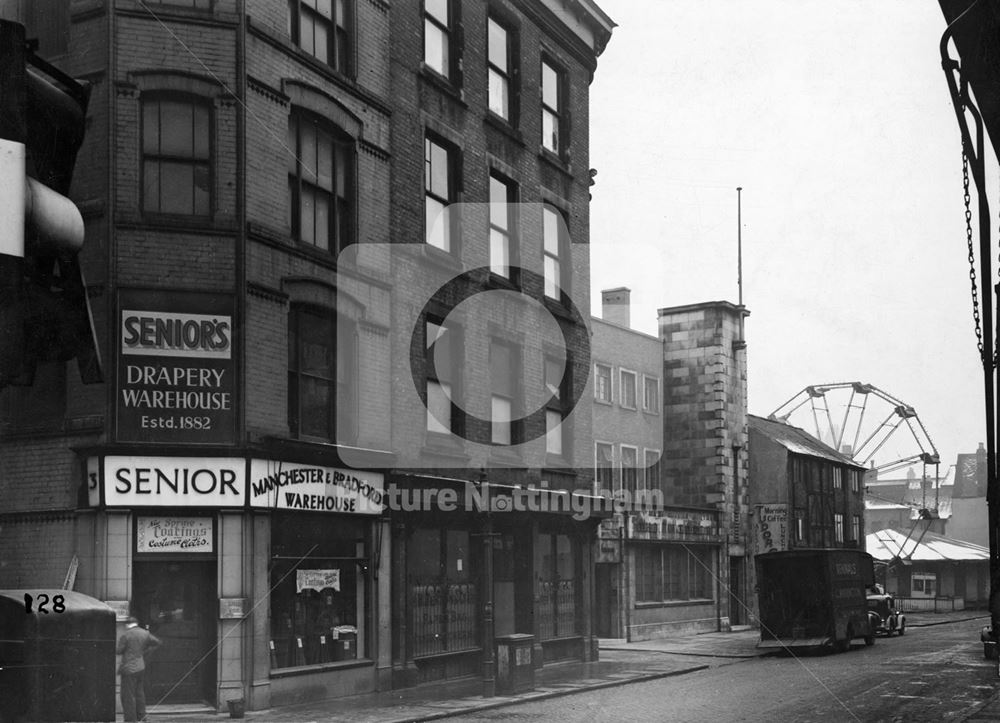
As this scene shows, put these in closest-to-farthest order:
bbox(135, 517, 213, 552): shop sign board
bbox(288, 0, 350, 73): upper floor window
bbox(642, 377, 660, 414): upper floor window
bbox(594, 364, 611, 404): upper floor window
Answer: bbox(135, 517, 213, 552): shop sign board
bbox(288, 0, 350, 73): upper floor window
bbox(594, 364, 611, 404): upper floor window
bbox(642, 377, 660, 414): upper floor window

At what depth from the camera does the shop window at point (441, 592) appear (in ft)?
71.7

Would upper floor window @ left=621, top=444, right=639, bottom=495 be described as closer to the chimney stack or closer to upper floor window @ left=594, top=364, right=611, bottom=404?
upper floor window @ left=594, top=364, right=611, bottom=404

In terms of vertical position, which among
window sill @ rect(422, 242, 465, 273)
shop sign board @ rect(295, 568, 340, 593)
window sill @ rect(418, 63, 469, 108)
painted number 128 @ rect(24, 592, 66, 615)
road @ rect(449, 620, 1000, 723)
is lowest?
road @ rect(449, 620, 1000, 723)

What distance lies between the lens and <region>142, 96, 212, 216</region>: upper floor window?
57.4 feet

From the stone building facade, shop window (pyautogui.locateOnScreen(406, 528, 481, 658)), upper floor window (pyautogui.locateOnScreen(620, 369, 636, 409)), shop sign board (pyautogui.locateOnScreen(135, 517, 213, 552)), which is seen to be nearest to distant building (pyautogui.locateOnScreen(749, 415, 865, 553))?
upper floor window (pyautogui.locateOnScreen(620, 369, 636, 409))

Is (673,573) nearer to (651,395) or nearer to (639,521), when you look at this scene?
Result: (639,521)

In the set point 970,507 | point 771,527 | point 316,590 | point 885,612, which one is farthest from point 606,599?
point 970,507

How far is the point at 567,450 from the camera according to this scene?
1096 inches

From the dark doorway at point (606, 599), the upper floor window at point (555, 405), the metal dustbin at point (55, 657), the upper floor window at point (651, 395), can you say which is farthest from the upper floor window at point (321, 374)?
the upper floor window at point (651, 395)

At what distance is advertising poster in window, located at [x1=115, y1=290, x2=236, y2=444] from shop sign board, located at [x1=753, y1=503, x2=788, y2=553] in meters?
30.6

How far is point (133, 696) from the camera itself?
15469 millimetres

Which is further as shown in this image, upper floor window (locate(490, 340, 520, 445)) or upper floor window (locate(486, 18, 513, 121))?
upper floor window (locate(486, 18, 513, 121))

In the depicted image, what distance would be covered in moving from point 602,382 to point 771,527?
1048 cm

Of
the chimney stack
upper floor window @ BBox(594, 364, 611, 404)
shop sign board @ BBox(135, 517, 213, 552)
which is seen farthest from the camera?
the chimney stack
